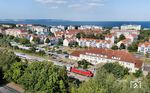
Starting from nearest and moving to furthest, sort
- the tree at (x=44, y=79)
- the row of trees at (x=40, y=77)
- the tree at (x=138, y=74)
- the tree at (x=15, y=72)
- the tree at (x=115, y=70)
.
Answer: the tree at (x=44, y=79), the row of trees at (x=40, y=77), the tree at (x=15, y=72), the tree at (x=115, y=70), the tree at (x=138, y=74)

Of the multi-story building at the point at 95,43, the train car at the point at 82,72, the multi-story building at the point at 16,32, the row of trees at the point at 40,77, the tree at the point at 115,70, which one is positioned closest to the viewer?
the row of trees at the point at 40,77

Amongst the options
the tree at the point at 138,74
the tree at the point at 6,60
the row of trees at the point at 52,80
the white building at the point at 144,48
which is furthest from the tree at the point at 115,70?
the white building at the point at 144,48

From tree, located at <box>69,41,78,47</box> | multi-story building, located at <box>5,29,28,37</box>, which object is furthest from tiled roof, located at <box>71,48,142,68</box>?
multi-story building, located at <box>5,29,28,37</box>

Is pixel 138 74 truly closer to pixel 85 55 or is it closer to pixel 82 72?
pixel 82 72

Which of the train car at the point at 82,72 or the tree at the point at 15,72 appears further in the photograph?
the train car at the point at 82,72

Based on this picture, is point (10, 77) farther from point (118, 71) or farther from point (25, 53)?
point (25, 53)

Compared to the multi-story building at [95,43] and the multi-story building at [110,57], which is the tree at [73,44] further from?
the multi-story building at [110,57]

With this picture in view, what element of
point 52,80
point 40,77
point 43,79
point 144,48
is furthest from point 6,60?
point 144,48

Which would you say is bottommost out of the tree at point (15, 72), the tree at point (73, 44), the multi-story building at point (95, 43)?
the tree at point (73, 44)

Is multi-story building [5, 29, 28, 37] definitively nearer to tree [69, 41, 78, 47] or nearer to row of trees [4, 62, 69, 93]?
tree [69, 41, 78, 47]
